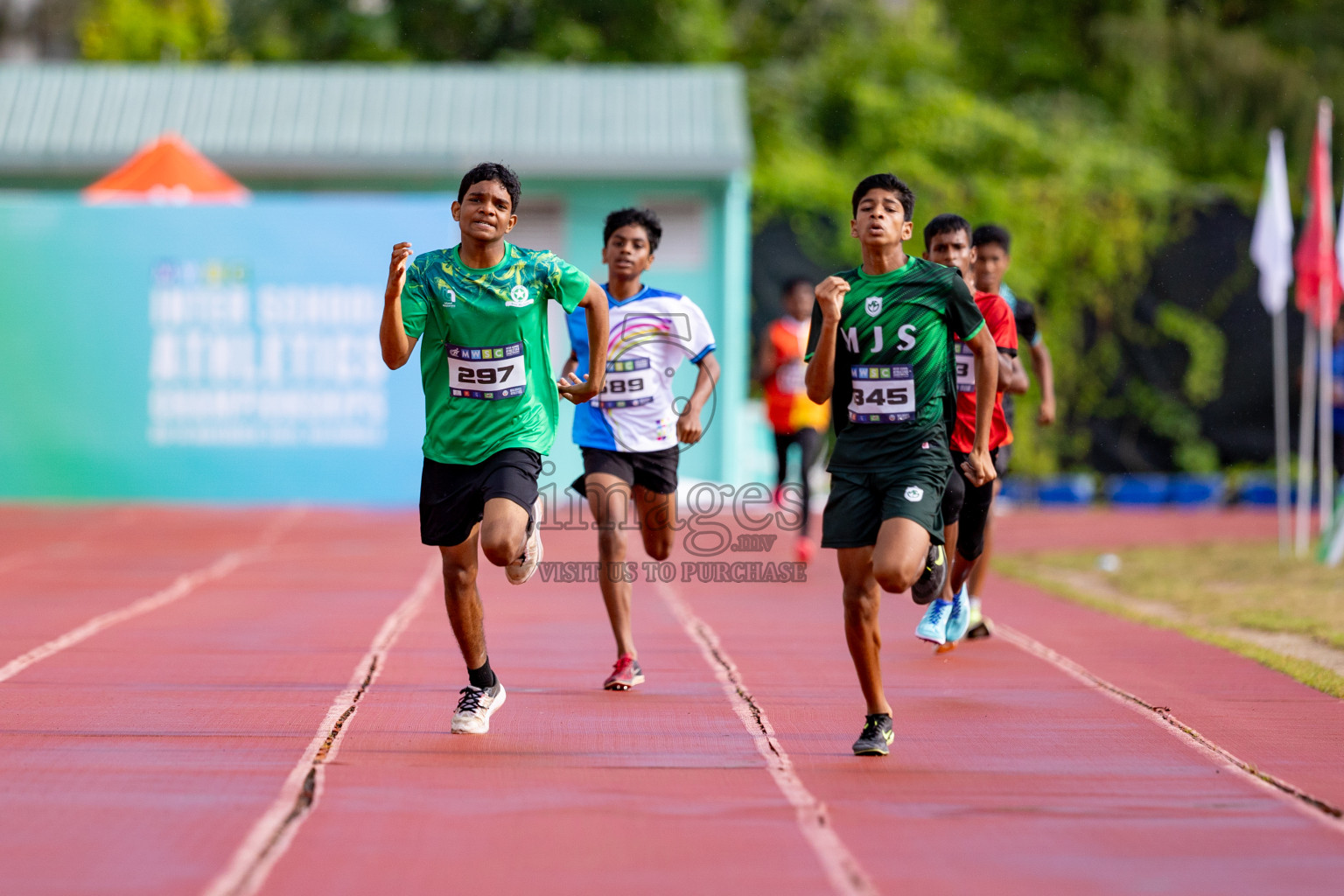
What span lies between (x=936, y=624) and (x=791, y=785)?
1.71 meters

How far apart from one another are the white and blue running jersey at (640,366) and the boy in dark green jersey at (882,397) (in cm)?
161

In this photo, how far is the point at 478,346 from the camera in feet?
20.9

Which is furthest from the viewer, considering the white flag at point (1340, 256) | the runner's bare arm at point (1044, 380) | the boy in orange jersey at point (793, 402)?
the white flag at point (1340, 256)

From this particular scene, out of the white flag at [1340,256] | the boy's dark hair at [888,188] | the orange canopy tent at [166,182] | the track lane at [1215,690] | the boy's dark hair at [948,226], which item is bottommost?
the track lane at [1215,690]

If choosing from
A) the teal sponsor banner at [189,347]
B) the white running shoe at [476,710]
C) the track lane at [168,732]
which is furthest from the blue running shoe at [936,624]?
the teal sponsor banner at [189,347]

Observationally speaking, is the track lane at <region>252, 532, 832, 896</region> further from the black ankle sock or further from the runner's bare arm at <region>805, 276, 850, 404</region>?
the runner's bare arm at <region>805, 276, 850, 404</region>

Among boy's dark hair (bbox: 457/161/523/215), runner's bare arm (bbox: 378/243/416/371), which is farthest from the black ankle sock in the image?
boy's dark hair (bbox: 457/161/523/215)

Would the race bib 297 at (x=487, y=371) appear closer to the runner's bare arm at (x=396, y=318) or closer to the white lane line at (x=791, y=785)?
the runner's bare arm at (x=396, y=318)

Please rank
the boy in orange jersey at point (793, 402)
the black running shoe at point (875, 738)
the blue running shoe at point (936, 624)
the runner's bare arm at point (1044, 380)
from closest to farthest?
the black running shoe at point (875, 738)
the blue running shoe at point (936, 624)
the runner's bare arm at point (1044, 380)
the boy in orange jersey at point (793, 402)

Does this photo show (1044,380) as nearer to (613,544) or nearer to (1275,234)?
(613,544)

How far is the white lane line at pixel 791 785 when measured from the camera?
14.6 ft

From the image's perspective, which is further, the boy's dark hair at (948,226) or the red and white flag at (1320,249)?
the red and white flag at (1320,249)

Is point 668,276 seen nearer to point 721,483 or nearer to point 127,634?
point 721,483

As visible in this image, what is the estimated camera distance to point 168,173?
728 inches
